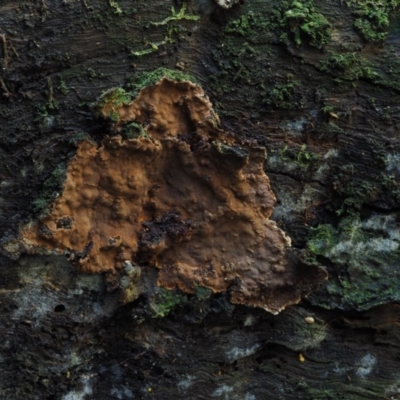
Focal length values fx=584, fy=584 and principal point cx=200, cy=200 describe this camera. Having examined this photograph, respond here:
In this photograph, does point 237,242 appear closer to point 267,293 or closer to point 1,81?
point 267,293

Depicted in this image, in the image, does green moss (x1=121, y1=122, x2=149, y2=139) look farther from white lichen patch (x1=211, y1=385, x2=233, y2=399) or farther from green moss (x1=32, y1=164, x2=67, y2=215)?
white lichen patch (x1=211, y1=385, x2=233, y2=399)

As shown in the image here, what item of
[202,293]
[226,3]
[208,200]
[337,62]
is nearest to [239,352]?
[202,293]

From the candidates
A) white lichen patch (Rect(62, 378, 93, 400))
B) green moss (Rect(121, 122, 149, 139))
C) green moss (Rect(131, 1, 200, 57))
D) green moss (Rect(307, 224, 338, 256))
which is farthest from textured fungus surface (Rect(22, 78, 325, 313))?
white lichen patch (Rect(62, 378, 93, 400))

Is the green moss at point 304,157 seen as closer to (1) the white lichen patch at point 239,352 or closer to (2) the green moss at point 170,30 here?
(2) the green moss at point 170,30

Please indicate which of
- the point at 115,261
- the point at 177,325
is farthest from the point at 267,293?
the point at 115,261

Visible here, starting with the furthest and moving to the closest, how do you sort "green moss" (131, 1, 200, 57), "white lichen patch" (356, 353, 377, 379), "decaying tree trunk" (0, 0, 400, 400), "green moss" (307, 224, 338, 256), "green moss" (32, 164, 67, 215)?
"white lichen patch" (356, 353, 377, 379) < "green moss" (307, 224, 338, 256) < "green moss" (131, 1, 200, 57) < "decaying tree trunk" (0, 0, 400, 400) < "green moss" (32, 164, 67, 215)

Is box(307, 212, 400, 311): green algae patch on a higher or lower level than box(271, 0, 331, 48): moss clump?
lower
